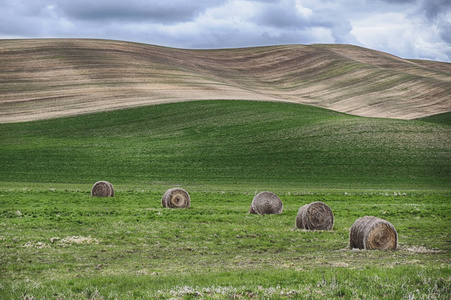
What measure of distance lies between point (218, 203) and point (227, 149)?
32688 millimetres

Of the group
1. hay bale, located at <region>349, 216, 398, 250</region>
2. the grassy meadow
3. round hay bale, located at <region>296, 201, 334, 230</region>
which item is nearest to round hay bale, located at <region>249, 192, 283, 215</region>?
the grassy meadow

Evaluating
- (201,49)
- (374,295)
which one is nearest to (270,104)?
(201,49)

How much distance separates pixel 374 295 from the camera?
1184cm

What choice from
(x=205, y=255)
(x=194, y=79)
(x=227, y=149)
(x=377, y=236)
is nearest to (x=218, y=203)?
(x=205, y=255)

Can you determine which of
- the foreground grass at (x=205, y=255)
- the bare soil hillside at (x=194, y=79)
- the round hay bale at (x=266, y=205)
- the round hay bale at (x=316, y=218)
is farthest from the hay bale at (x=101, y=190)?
the bare soil hillside at (x=194, y=79)

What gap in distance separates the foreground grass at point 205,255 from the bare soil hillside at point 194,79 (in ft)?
200

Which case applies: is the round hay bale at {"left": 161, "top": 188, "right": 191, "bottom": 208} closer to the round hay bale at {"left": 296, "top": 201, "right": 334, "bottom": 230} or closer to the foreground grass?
the foreground grass

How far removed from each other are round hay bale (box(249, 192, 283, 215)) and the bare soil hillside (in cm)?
5964

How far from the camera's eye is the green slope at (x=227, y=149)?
2315 inches

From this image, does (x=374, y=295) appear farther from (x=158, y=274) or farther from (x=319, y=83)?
(x=319, y=83)

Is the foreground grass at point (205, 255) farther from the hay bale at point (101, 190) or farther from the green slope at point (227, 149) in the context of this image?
the green slope at point (227, 149)

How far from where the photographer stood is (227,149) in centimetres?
7019

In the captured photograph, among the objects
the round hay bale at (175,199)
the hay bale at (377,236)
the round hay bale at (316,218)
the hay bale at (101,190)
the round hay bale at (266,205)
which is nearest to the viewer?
the hay bale at (377,236)

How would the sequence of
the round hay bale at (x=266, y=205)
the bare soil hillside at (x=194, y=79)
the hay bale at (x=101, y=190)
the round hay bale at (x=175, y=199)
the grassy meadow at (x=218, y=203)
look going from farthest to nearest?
the bare soil hillside at (x=194, y=79), the hay bale at (x=101, y=190), the round hay bale at (x=175, y=199), the round hay bale at (x=266, y=205), the grassy meadow at (x=218, y=203)
